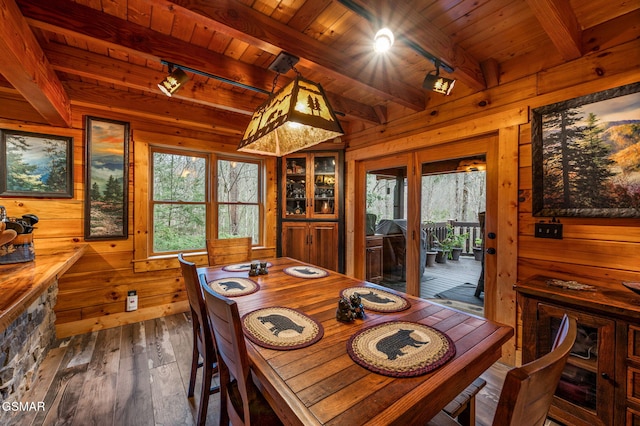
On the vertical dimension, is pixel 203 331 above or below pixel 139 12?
below

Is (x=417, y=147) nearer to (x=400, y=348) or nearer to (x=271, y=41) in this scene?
(x=271, y=41)

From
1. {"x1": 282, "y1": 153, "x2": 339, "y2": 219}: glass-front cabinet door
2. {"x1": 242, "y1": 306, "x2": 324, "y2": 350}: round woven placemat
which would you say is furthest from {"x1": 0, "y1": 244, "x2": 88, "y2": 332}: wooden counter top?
{"x1": 282, "y1": 153, "x2": 339, "y2": 219}: glass-front cabinet door

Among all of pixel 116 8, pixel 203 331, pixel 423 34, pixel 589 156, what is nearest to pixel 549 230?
pixel 589 156

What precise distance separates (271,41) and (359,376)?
75.6 inches

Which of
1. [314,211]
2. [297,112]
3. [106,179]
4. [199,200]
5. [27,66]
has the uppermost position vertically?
[27,66]

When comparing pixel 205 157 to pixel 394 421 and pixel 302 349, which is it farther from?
pixel 394 421

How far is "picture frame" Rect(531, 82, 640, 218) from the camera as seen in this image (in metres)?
1.68

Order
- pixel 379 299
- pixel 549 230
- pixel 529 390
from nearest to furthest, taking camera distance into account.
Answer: pixel 529 390 < pixel 379 299 < pixel 549 230

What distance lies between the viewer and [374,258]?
12.6 ft

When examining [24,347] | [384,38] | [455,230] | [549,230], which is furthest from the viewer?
[455,230]

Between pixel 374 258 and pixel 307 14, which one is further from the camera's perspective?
pixel 374 258

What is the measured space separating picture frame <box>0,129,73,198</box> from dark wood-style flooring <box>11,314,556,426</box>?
154 cm

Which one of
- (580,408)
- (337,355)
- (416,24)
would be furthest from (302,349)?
(416,24)

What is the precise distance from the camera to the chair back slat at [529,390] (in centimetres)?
53
